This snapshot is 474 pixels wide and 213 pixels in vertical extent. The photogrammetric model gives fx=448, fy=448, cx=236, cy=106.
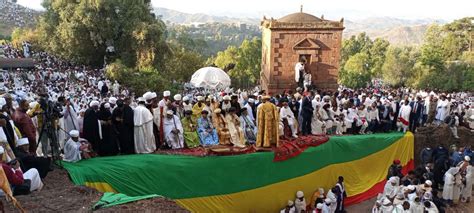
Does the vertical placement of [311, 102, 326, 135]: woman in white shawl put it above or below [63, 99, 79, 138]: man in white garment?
below

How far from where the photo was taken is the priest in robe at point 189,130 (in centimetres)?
1009

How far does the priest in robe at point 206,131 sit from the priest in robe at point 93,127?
2267 millimetres

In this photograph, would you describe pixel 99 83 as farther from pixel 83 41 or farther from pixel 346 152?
pixel 346 152

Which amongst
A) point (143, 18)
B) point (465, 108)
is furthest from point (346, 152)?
point (143, 18)

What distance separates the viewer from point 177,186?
905 centimetres

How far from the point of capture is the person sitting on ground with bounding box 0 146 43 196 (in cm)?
594

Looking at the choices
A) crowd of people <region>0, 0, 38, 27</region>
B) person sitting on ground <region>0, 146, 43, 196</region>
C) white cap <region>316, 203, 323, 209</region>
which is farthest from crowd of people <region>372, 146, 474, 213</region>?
crowd of people <region>0, 0, 38, 27</region>

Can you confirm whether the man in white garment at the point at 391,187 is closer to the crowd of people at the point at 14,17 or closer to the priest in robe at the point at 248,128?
the priest in robe at the point at 248,128

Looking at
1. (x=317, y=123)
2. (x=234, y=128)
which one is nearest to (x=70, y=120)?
(x=234, y=128)

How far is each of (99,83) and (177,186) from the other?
12.6m

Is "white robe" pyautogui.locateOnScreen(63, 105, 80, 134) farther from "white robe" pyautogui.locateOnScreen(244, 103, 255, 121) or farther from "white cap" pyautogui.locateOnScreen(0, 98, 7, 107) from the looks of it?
"white robe" pyautogui.locateOnScreen(244, 103, 255, 121)

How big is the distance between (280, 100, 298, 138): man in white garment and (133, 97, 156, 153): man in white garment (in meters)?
3.51

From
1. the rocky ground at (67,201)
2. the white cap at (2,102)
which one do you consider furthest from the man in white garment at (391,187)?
the white cap at (2,102)

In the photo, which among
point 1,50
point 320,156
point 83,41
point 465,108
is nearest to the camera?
point 320,156
